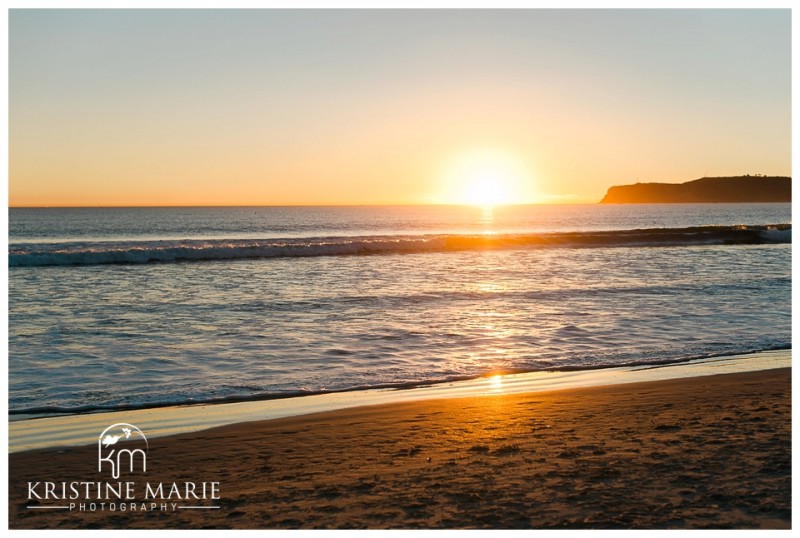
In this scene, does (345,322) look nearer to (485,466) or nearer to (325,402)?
(325,402)

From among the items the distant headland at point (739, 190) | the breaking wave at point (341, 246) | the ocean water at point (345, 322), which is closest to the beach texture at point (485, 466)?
the ocean water at point (345, 322)

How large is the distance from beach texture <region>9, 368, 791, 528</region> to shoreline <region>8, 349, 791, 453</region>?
380mm

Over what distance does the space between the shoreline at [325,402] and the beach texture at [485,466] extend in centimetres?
38

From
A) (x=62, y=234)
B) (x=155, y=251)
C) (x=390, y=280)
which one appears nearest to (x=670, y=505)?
(x=390, y=280)

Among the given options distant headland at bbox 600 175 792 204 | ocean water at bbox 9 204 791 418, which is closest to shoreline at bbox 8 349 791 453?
ocean water at bbox 9 204 791 418

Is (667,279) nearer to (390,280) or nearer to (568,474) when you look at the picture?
(390,280)

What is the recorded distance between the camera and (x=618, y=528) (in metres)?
4.38

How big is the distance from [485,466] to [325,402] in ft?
9.74

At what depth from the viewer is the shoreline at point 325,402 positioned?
6960 mm

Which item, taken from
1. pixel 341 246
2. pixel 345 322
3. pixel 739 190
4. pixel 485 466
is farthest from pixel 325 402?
pixel 739 190

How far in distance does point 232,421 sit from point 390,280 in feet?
48.8

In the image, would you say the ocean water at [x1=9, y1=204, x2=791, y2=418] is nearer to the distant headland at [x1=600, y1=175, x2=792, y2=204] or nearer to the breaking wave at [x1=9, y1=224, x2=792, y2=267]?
the breaking wave at [x1=9, y1=224, x2=792, y2=267]

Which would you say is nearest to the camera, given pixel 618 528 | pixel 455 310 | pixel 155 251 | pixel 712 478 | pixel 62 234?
pixel 618 528

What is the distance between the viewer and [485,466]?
18.2 feet
